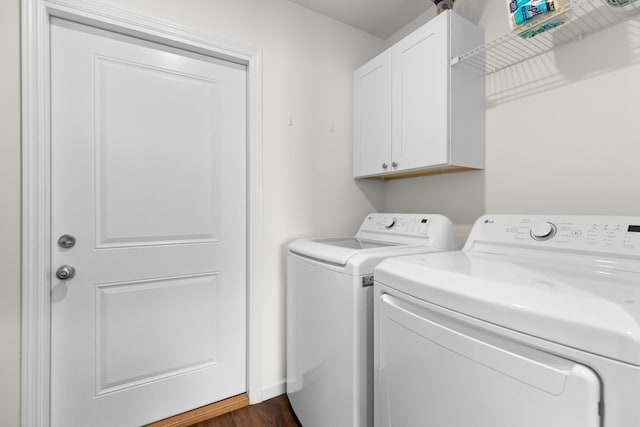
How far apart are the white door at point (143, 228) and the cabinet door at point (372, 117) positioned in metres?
0.79

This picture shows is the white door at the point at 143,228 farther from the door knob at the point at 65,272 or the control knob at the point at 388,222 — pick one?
the control knob at the point at 388,222

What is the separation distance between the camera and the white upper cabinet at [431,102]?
1.47 meters

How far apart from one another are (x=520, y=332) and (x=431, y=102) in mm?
1249

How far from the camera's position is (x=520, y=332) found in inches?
24.0

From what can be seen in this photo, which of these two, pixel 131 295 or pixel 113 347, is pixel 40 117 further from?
pixel 113 347

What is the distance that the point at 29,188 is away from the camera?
4.06 feet

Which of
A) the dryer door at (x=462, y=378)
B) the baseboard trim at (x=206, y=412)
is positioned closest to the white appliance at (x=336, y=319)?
the dryer door at (x=462, y=378)

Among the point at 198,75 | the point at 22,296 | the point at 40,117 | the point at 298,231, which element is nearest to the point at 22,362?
the point at 22,296

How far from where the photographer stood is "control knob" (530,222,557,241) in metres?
1.11

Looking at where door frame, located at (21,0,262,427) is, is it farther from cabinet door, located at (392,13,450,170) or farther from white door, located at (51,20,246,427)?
cabinet door, located at (392,13,450,170)

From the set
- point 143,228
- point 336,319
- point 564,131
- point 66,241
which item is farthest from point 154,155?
point 564,131

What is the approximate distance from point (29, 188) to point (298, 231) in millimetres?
1296

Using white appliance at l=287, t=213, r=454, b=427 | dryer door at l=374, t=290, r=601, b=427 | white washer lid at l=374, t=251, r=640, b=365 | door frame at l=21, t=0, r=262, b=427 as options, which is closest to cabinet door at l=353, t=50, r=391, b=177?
white appliance at l=287, t=213, r=454, b=427

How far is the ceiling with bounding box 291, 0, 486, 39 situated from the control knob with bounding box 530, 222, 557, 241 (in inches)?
50.6
